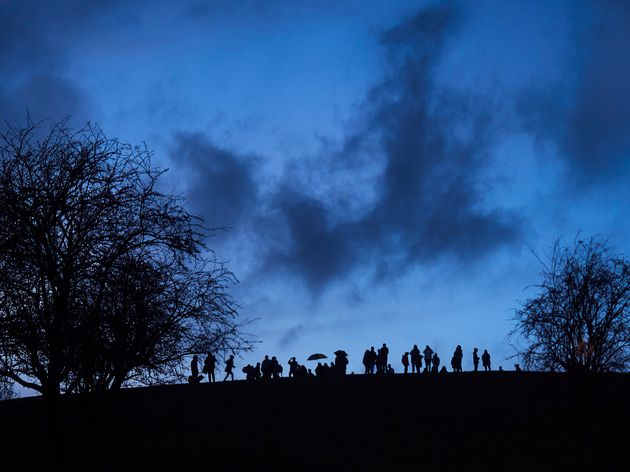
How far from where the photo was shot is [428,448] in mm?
20672

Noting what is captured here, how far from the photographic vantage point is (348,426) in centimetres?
2477

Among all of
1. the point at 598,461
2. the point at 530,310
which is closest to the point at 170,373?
the point at 598,461

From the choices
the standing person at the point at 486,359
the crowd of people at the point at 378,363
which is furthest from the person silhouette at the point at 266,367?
the standing person at the point at 486,359

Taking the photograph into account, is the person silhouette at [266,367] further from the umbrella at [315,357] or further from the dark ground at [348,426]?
the umbrella at [315,357]

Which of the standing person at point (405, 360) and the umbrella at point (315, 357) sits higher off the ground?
the umbrella at point (315, 357)

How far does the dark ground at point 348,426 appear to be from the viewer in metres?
19.2

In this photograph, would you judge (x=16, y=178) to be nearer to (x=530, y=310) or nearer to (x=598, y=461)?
(x=598, y=461)

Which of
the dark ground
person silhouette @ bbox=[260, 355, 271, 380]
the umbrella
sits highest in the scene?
the umbrella

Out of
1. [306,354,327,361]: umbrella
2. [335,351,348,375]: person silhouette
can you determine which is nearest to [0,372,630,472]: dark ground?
[335,351,348,375]: person silhouette

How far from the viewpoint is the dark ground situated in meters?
19.2

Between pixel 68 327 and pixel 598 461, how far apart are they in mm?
15676

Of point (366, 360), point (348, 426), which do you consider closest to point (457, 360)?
point (366, 360)

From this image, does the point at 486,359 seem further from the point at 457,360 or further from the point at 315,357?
the point at 315,357

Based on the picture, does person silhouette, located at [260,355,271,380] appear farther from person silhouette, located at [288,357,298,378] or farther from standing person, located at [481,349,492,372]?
standing person, located at [481,349,492,372]
